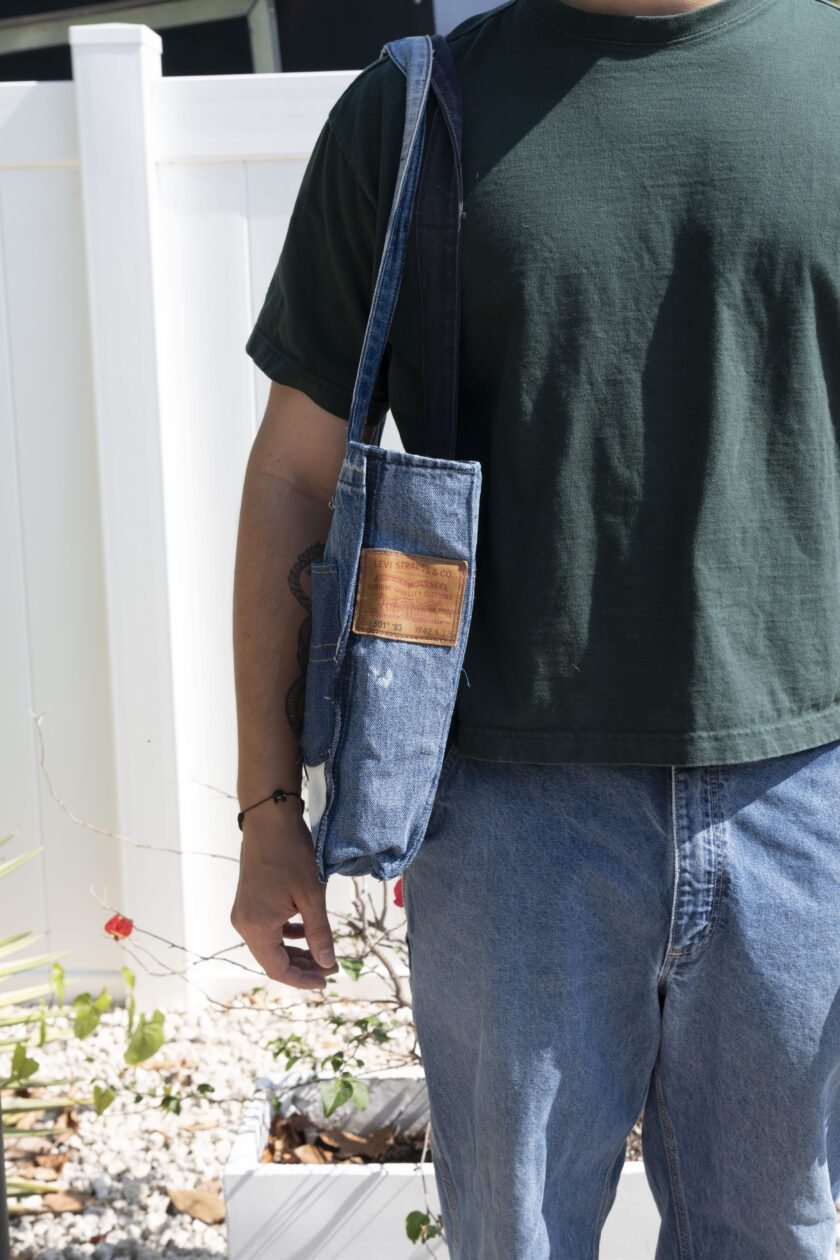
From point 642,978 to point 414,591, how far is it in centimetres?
43

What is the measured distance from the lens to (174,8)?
419cm

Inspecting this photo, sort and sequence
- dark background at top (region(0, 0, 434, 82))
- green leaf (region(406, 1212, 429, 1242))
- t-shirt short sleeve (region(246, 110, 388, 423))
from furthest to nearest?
dark background at top (region(0, 0, 434, 82)) < green leaf (region(406, 1212, 429, 1242)) < t-shirt short sleeve (region(246, 110, 388, 423))

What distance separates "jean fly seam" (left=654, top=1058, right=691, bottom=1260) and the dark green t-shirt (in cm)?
38

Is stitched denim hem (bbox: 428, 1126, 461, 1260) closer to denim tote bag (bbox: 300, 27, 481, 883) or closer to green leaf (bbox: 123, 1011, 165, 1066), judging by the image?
denim tote bag (bbox: 300, 27, 481, 883)

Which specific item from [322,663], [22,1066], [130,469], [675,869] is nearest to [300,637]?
[322,663]

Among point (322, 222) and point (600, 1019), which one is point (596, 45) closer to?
point (322, 222)

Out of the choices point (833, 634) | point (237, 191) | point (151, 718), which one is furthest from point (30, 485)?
point (833, 634)

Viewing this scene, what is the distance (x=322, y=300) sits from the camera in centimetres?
119

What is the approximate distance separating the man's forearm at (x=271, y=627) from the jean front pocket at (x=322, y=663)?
2.9 inches

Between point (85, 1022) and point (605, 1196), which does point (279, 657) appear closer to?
point (605, 1196)

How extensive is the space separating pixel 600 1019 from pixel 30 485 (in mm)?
2220

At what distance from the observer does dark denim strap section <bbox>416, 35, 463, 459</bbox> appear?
1.05m

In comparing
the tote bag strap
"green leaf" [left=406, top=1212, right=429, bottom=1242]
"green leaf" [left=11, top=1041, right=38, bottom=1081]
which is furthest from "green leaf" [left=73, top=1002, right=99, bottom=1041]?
the tote bag strap

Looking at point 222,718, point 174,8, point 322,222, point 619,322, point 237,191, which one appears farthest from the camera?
point 174,8
